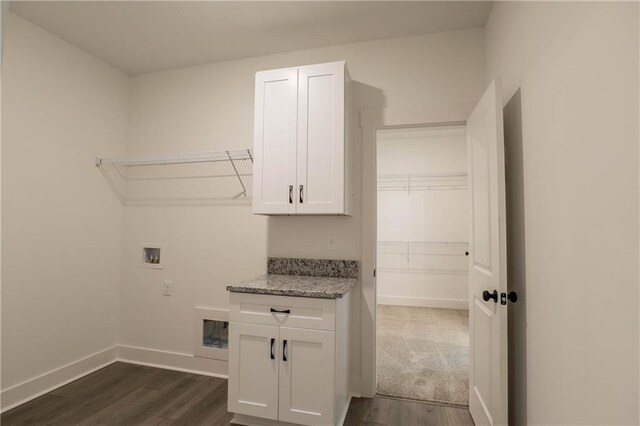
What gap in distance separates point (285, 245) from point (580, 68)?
81.3 inches

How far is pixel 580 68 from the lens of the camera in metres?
1.13

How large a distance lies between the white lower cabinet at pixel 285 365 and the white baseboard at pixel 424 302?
3.23 metres

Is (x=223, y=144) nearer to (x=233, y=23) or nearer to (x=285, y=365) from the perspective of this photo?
(x=233, y=23)

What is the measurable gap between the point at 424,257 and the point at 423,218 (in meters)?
0.60

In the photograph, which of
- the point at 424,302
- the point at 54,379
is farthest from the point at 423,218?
the point at 54,379

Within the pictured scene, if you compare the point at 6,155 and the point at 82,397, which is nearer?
the point at 6,155

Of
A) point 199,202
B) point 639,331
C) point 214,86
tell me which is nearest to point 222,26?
point 214,86

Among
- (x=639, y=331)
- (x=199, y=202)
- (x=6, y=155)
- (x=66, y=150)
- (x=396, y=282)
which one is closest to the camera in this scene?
(x=639, y=331)

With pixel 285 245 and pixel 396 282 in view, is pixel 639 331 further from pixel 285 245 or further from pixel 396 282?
pixel 396 282

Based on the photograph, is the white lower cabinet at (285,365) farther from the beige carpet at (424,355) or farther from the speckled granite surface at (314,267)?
the beige carpet at (424,355)

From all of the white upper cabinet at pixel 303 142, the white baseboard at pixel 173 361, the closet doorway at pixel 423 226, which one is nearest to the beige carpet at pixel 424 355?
the closet doorway at pixel 423 226

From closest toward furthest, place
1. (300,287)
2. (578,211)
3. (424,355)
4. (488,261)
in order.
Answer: (578,211) → (488,261) → (300,287) → (424,355)

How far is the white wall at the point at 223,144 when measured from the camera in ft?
8.06

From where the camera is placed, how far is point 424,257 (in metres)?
Result: 5.04
